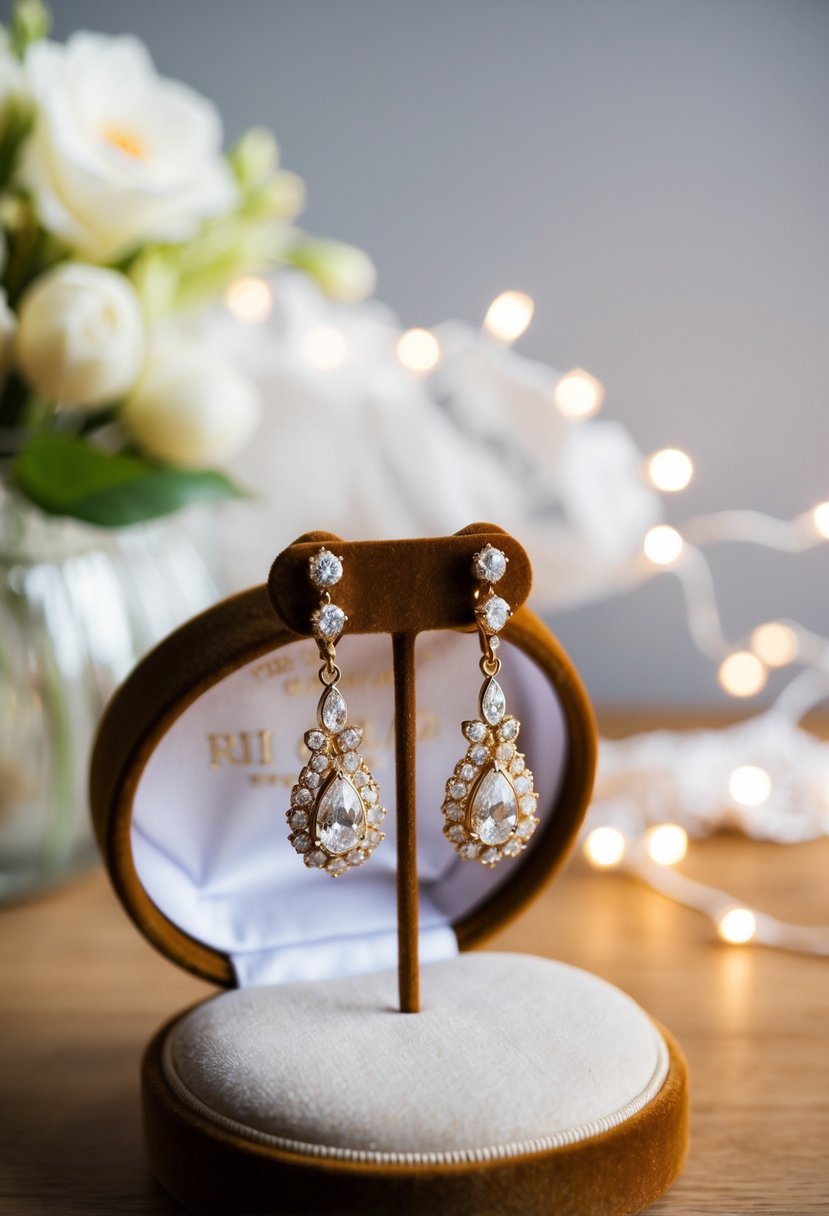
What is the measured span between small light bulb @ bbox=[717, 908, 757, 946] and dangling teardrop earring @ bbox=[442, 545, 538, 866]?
0.33m

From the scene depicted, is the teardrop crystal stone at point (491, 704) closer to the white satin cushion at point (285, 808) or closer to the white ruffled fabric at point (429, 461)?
the white satin cushion at point (285, 808)

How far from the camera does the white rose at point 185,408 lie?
735 millimetres

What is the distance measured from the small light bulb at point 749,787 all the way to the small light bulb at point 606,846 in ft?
0.40

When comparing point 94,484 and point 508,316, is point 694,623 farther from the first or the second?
point 94,484

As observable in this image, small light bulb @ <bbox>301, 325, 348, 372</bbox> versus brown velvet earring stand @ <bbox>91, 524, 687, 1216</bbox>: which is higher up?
small light bulb @ <bbox>301, 325, 348, 372</bbox>

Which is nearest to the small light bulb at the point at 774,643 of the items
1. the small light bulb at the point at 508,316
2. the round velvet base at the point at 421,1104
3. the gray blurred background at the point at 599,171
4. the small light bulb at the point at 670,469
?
the gray blurred background at the point at 599,171

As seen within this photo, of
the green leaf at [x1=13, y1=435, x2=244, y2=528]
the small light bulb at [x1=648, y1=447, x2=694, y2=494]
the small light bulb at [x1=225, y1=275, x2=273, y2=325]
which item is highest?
the small light bulb at [x1=225, y1=275, x2=273, y2=325]

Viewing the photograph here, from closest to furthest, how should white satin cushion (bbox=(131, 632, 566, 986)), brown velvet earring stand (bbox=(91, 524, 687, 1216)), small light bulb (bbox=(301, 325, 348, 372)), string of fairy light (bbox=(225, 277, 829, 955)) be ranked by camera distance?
brown velvet earring stand (bbox=(91, 524, 687, 1216))
white satin cushion (bbox=(131, 632, 566, 986))
string of fairy light (bbox=(225, 277, 829, 955))
small light bulb (bbox=(301, 325, 348, 372))

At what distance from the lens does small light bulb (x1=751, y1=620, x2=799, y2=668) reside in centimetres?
112

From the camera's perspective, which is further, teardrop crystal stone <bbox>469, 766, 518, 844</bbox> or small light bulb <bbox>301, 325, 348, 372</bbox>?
small light bulb <bbox>301, 325, 348, 372</bbox>

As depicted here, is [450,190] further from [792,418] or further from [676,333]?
[792,418]

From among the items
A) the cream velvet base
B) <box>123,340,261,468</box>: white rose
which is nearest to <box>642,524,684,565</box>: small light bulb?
<box>123,340,261,468</box>: white rose

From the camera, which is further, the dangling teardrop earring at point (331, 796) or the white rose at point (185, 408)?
the white rose at point (185, 408)

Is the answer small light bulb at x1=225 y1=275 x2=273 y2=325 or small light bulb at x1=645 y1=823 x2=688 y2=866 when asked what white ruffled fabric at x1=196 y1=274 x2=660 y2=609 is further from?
small light bulb at x1=645 y1=823 x2=688 y2=866
